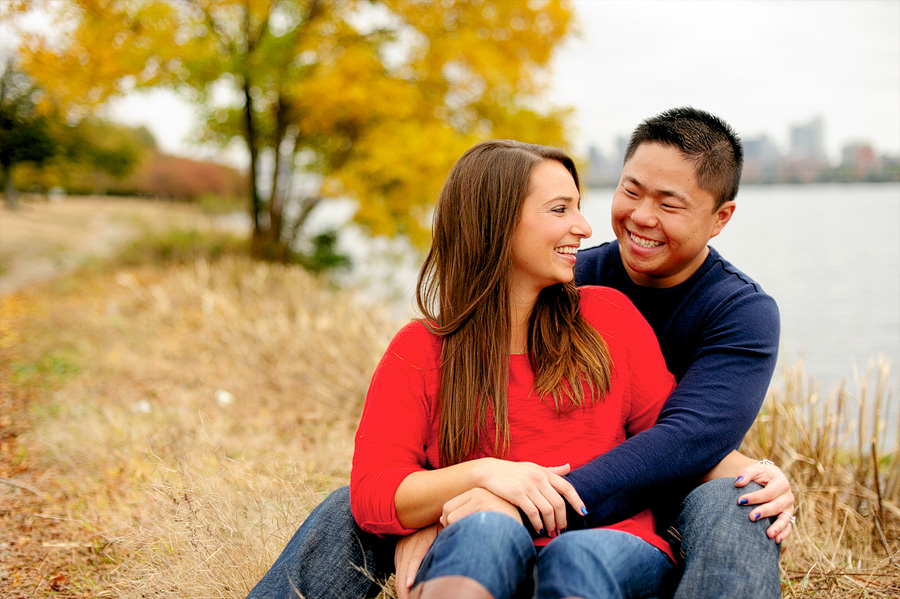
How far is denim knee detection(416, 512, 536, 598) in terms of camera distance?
4.93 feet

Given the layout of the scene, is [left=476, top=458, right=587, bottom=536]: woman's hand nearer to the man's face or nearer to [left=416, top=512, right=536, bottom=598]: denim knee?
[left=416, top=512, right=536, bottom=598]: denim knee

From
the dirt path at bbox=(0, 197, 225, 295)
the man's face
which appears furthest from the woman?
the dirt path at bbox=(0, 197, 225, 295)

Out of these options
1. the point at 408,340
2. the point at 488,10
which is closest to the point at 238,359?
the point at 408,340

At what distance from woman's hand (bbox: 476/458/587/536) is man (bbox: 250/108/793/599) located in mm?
65

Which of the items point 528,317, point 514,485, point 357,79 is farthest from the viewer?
point 357,79

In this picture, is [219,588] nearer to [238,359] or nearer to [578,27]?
[238,359]

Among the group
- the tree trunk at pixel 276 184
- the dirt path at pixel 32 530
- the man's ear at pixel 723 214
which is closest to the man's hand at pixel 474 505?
the man's ear at pixel 723 214

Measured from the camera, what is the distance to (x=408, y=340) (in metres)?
2.01

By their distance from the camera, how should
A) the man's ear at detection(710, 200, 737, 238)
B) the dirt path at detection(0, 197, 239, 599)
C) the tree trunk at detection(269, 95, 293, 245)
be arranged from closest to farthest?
1. the man's ear at detection(710, 200, 737, 238)
2. the dirt path at detection(0, 197, 239, 599)
3. the tree trunk at detection(269, 95, 293, 245)

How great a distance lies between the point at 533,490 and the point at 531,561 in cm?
17

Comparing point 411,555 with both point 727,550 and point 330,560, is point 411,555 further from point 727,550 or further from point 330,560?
point 727,550

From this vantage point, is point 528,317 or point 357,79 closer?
point 528,317

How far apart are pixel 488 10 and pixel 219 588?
9.31 metres

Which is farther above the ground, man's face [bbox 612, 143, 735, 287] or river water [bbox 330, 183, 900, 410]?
man's face [bbox 612, 143, 735, 287]
